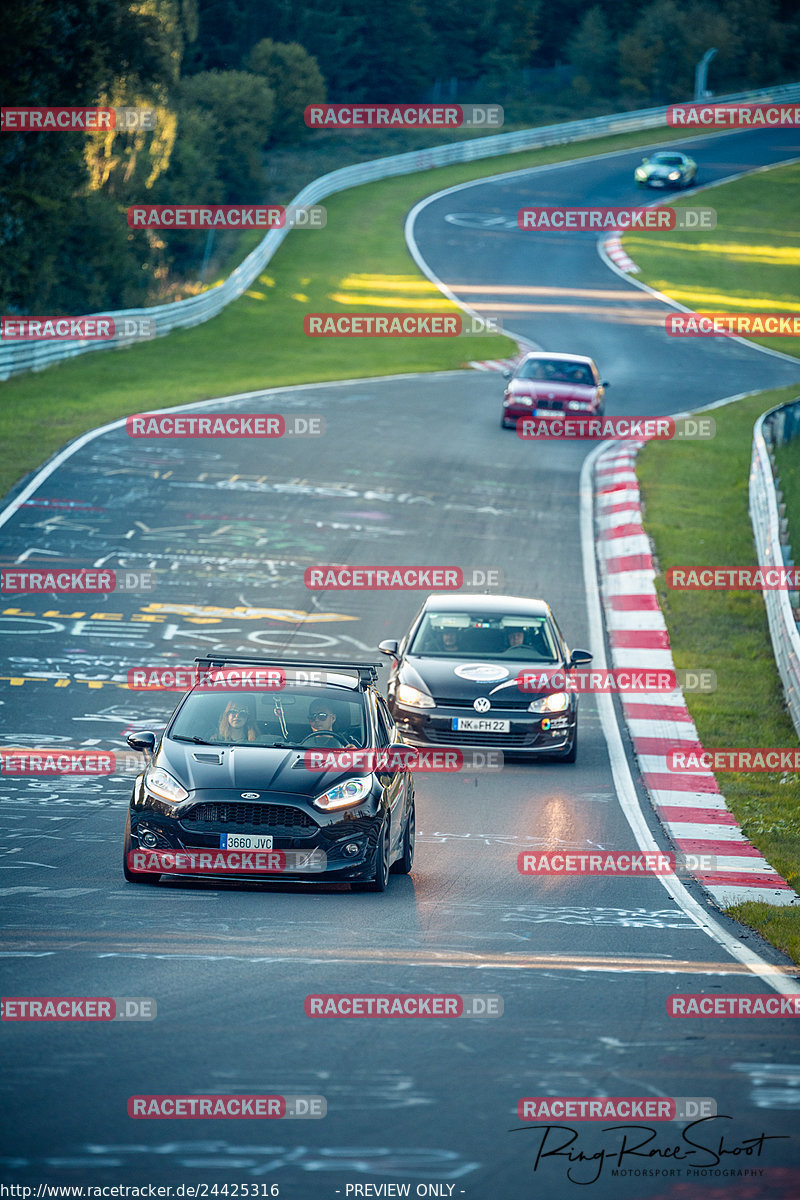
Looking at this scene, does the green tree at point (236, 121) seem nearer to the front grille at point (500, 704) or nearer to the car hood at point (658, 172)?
the car hood at point (658, 172)

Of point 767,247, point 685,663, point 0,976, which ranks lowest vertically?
point 685,663

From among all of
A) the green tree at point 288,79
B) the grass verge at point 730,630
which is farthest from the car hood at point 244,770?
the green tree at point 288,79

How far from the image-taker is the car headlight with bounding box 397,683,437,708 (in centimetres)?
1599

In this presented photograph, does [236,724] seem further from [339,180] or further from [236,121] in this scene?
[339,180]

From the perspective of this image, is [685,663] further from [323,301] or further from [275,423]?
[323,301]

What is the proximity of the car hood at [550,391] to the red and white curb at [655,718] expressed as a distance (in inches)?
86.0

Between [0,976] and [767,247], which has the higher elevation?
[767,247]

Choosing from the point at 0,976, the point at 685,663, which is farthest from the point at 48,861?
the point at 685,663

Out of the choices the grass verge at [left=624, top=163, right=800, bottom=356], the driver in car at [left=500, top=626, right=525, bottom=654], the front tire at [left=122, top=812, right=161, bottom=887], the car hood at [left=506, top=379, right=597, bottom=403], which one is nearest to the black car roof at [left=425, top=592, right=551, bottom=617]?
the driver in car at [left=500, top=626, right=525, bottom=654]

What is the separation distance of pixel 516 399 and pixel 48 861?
78.0 ft

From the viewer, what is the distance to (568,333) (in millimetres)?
46188

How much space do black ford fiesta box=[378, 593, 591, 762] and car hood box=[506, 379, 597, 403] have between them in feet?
54.3

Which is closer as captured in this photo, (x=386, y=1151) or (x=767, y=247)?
(x=386, y=1151)

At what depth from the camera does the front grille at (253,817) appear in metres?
10.4
